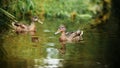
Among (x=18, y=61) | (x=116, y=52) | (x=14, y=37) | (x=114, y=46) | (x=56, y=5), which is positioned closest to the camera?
(x=18, y=61)

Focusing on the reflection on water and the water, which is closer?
A: the reflection on water

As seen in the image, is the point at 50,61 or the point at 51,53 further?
the point at 51,53

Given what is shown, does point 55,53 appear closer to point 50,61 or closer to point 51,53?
point 51,53

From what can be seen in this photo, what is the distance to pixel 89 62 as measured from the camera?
7.50m

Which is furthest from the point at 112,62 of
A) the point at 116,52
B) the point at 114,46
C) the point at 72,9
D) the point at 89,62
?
the point at 72,9

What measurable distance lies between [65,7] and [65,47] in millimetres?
10862

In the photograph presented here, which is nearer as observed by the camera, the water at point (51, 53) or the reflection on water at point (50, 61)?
the reflection on water at point (50, 61)

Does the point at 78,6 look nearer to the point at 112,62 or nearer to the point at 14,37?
the point at 14,37

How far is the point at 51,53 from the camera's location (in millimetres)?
8273

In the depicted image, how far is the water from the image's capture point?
23.8 ft

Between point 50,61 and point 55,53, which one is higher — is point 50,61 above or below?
below

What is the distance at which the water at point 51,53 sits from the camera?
724cm

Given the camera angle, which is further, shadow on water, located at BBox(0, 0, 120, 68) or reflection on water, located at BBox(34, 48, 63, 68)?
shadow on water, located at BBox(0, 0, 120, 68)

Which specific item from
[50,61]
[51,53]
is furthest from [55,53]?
[50,61]
